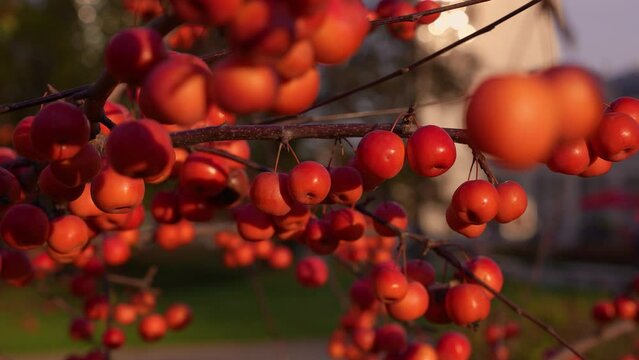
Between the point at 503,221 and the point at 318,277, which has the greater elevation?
the point at 503,221

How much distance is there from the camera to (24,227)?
122 centimetres

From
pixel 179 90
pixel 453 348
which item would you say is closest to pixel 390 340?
pixel 453 348

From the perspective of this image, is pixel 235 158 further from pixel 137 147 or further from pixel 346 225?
pixel 137 147

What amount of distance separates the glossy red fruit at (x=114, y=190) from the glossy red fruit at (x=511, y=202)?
0.69 meters

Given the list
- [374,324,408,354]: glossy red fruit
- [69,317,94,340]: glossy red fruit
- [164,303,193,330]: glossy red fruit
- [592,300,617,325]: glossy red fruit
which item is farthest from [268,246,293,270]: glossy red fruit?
[592,300,617,325]: glossy red fruit

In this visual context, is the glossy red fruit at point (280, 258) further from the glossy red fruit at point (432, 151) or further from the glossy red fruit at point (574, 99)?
the glossy red fruit at point (574, 99)

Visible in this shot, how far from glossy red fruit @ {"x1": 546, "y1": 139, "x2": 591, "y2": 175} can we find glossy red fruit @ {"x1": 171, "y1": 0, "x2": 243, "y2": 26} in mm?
618

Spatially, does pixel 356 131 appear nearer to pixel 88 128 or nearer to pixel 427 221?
pixel 88 128

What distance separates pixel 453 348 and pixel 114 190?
1030mm

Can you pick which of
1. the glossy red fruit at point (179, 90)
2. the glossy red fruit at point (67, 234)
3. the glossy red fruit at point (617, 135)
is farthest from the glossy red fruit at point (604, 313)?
the glossy red fruit at point (179, 90)

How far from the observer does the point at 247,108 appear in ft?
1.77

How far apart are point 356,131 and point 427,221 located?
1727cm

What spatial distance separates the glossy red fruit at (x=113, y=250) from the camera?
7.68 ft

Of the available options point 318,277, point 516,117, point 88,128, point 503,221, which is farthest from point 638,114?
point 318,277
